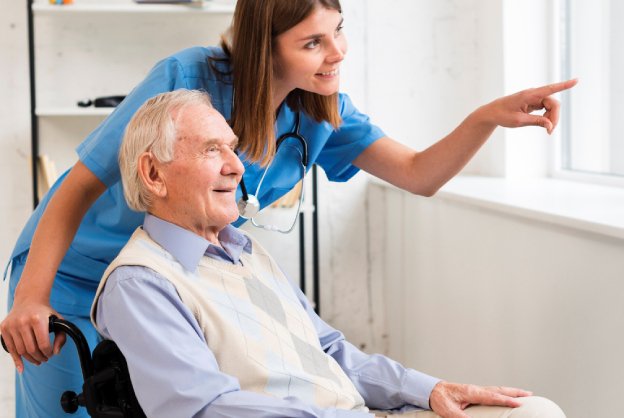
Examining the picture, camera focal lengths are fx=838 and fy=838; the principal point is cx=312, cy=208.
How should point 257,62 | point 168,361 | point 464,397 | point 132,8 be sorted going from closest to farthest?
point 168,361 < point 464,397 < point 257,62 < point 132,8

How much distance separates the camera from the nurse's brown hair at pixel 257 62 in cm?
150

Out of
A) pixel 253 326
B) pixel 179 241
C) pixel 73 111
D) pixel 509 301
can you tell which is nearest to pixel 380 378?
pixel 253 326

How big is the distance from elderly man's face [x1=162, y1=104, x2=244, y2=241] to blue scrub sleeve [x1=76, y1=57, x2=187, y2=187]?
17 cm

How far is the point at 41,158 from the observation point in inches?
120

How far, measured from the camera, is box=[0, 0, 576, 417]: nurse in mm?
1434

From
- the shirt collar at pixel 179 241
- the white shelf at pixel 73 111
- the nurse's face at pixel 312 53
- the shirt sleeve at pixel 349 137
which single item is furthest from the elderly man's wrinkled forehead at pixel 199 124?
the white shelf at pixel 73 111

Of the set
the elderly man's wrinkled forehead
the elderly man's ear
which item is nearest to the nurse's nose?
the elderly man's wrinkled forehead

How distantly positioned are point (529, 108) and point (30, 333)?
0.95 metres

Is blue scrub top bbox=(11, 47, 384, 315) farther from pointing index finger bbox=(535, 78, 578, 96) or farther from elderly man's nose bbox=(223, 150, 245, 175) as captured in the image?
pointing index finger bbox=(535, 78, 578, 96)

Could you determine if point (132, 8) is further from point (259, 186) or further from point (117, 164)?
point (117, 164)

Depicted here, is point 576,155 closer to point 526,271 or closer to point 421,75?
point 421,75

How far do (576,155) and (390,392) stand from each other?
1697 millimetres

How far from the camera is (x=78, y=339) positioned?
1266mm

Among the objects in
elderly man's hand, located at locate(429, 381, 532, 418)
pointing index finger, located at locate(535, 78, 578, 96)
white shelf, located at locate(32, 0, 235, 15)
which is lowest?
elderly man's hand, located at locate(429, 381, 532, 418)
